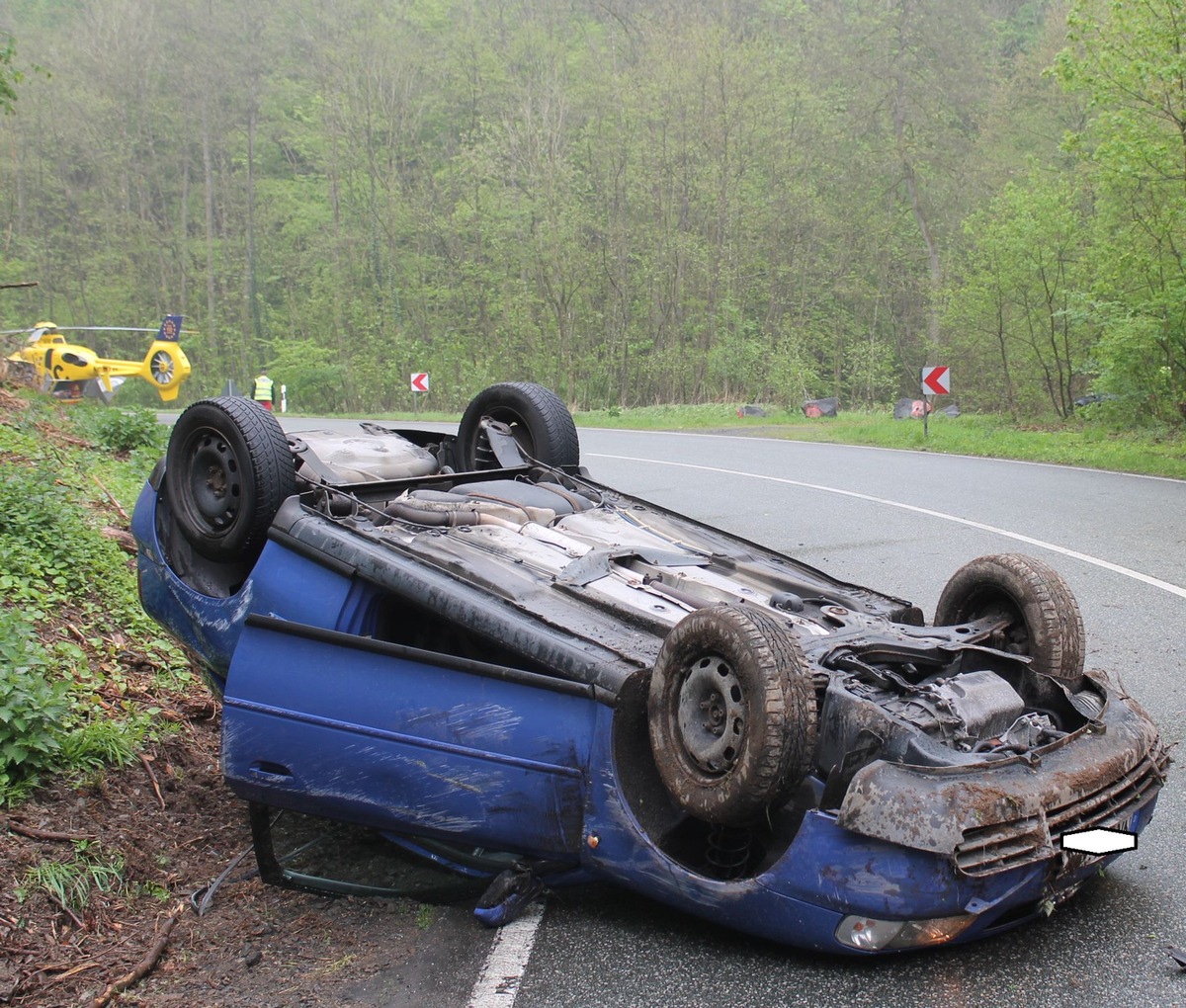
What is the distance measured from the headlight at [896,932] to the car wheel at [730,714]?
1.22ft

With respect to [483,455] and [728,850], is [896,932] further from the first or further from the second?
[483,455]

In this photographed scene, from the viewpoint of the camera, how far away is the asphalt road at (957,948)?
2830 millimetres

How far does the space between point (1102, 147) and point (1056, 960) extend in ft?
49.8

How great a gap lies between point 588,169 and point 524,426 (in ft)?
110

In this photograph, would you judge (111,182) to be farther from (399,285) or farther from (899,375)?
(899,375)

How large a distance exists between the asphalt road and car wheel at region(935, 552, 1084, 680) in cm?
70

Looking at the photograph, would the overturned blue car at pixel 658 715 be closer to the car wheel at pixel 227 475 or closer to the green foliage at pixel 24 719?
the car wheel at pixel 227 475

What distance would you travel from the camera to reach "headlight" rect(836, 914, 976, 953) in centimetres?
272

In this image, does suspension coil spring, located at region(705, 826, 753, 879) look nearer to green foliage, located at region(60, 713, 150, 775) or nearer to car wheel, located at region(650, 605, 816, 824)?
car wheel, located at region(650, 605, 816, 824)

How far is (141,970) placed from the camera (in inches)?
127

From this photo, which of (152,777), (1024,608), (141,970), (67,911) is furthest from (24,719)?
(1024,608)

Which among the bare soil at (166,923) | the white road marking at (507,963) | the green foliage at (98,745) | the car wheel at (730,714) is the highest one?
the car wheel at (730,714)

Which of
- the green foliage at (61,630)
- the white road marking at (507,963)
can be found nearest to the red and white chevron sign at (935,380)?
the green foliage at (61,630)

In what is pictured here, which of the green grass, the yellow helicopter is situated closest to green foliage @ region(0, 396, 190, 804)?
the green grass
